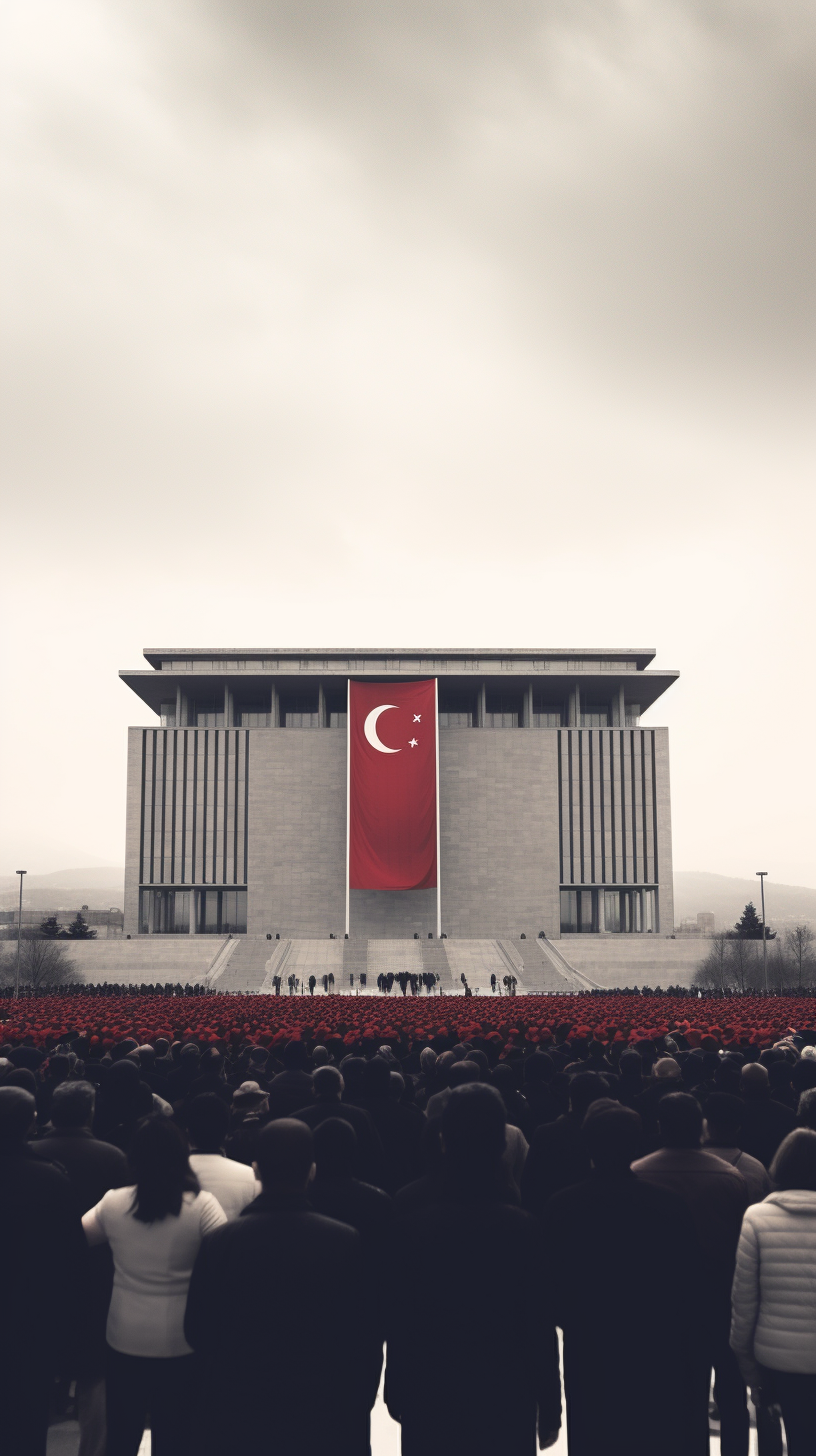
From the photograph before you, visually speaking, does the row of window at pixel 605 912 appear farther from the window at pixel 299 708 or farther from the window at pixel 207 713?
the window at pixel 207 713

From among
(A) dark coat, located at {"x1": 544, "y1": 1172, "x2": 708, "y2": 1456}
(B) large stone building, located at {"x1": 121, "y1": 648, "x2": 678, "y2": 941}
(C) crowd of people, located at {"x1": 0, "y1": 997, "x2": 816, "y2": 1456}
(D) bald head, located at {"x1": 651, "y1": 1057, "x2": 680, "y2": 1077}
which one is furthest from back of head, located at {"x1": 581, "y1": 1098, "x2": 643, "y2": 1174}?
(B) large stone building, located at {"x1": 121, "y1": 648, "x2": 678, "y2": 941}

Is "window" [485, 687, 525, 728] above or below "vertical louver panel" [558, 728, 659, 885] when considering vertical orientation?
above

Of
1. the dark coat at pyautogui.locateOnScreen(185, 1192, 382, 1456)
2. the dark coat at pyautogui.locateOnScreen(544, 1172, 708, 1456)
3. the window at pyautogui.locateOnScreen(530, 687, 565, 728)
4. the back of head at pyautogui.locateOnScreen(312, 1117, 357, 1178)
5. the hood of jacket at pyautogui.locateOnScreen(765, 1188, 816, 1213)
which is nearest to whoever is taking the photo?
the dark coat at pyautogui.locateOnScreen(185, 1192, 382, 1456)

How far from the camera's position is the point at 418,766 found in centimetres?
6775

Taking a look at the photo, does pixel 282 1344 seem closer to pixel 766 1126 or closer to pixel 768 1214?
pixel 768 1214

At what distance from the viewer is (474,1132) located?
4.41 metres

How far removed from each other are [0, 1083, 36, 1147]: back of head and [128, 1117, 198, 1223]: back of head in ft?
2.61

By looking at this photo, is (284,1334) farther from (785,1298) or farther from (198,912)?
(198,912)

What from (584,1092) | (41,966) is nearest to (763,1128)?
(584,1092)

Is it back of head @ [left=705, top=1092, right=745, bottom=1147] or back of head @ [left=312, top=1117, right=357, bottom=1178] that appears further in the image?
back of head @ [left=705, top=1092, right=745, bottom=1147]

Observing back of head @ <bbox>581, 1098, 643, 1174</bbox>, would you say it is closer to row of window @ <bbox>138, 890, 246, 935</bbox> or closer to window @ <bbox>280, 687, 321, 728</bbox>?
row of window @ <bbox>138, 890, 246, 935</bbox>

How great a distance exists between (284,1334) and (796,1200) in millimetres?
2349

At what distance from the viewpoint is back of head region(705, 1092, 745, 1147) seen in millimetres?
6996

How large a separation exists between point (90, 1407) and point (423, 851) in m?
61.0
